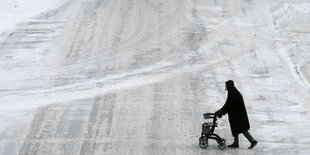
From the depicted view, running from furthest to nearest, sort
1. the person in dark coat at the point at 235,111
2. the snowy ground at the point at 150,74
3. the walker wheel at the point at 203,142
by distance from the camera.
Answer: the snowy ground at the point at 150,74 < the walker wheel at the point at 203,142 < the person in dark coat at the point at 235,111

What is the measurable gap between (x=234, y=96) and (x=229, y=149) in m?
1.26

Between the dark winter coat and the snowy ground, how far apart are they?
65cm

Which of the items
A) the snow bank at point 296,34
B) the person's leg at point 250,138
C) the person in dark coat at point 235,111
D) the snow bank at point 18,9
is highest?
the person in dark coat at point 235,111

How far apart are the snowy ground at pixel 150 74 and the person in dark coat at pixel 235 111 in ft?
2.07

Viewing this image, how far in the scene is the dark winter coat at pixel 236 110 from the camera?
10.6m

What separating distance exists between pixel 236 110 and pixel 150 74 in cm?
484

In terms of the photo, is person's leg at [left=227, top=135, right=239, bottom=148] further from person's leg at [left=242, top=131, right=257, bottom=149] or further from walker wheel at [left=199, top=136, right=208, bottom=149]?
walker wheel at [left=199, top=136, right=208, bottom=149]

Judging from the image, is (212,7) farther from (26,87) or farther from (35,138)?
(35,138)

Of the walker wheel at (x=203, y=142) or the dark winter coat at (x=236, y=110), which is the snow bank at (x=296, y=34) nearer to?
the dark winter coat at (x=236, y=110)

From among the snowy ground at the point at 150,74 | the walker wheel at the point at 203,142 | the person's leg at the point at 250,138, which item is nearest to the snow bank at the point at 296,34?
the snowy ground at the point at 150,74

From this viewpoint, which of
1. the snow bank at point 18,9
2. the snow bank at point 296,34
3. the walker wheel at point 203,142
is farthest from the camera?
the snow bank at point 18,9

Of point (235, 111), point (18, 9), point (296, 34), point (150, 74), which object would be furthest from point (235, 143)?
point (18, 9)

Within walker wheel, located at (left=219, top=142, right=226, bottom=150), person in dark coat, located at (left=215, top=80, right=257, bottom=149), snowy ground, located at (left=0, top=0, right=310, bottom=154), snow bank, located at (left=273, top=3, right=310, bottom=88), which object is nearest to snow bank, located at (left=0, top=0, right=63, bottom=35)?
snowy ground, located at (left=0, top=0, right=310, bottom=154)

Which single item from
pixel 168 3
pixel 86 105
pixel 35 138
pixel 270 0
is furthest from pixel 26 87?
pixel 270 0
